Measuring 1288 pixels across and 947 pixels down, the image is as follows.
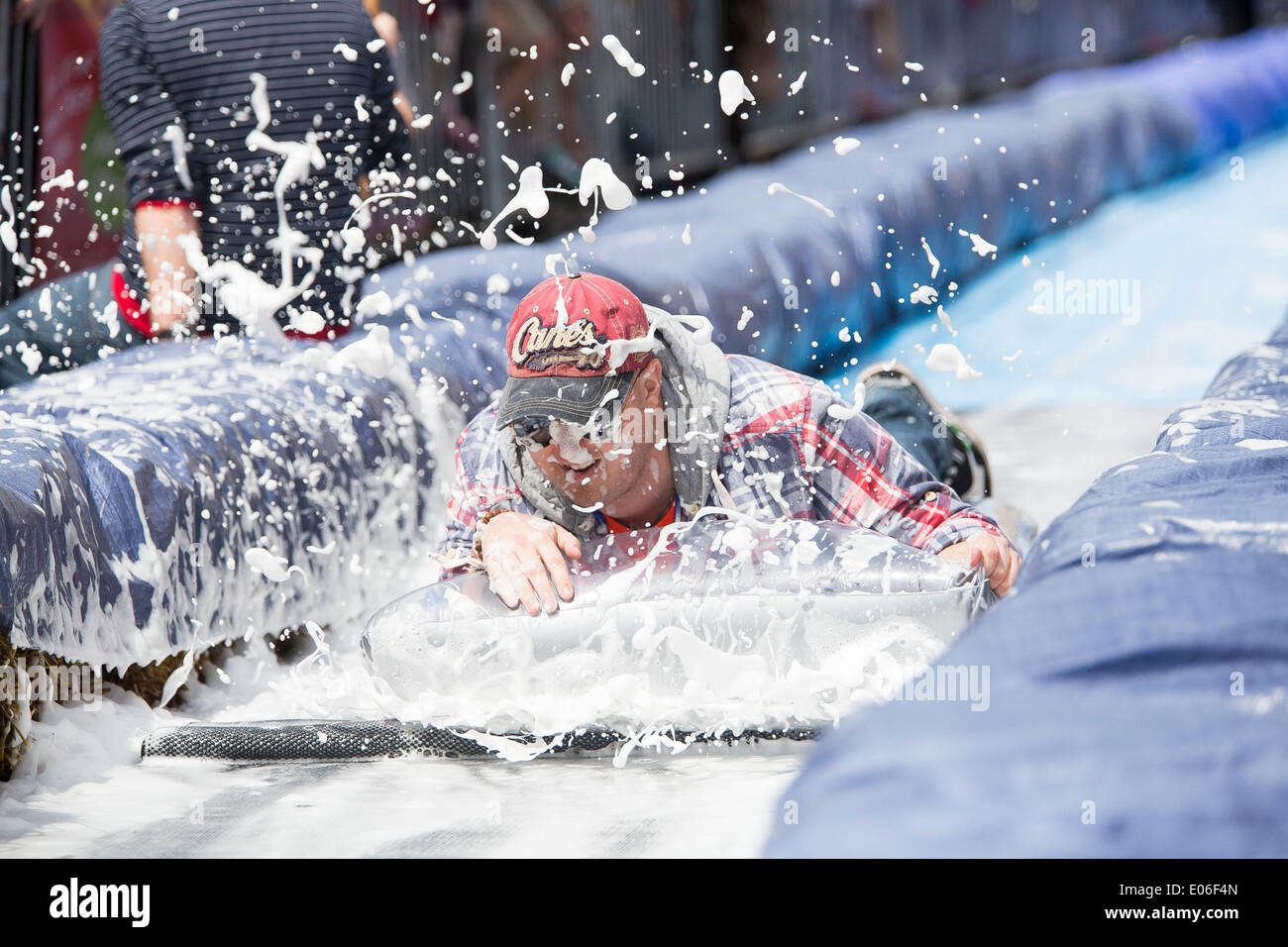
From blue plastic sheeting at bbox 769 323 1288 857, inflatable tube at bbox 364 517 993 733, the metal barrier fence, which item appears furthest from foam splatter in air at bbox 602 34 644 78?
blue plastic sheeting at bbox 769 323 1288 857

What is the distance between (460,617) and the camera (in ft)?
5.77

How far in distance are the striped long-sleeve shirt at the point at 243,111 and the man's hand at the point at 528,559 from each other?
3.74 feet

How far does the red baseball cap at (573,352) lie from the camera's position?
5.83 feet

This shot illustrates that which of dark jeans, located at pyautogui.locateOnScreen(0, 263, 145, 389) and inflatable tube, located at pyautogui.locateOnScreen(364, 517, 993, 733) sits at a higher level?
dark jeans, located at pyautogui.locateOnScreen(0, 263, 145, 389)

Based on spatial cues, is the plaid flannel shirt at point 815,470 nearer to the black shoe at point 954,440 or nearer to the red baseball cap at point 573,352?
the red baseball cap at point 573,352

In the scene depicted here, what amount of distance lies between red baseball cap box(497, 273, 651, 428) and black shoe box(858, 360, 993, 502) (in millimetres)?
977

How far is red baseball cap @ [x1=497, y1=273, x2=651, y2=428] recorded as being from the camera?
5.83 ft

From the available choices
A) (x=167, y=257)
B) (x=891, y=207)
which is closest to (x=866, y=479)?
(x=167, y=257)

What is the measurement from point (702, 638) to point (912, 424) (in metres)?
1.10

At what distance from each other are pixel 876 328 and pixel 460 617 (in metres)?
3.07

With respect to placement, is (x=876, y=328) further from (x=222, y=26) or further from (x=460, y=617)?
(x=460, y=617)

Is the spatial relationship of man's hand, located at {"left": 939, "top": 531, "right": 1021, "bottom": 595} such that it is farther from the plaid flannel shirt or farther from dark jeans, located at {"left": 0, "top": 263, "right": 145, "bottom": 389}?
dark jeans, located at {"left": 0, "top": 263, "right": 145, "bottom": 389}

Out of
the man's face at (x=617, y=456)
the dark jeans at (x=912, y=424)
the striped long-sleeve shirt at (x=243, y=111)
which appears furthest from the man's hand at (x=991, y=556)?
the striped long-sleeve shirt at (x=243, y=111)
